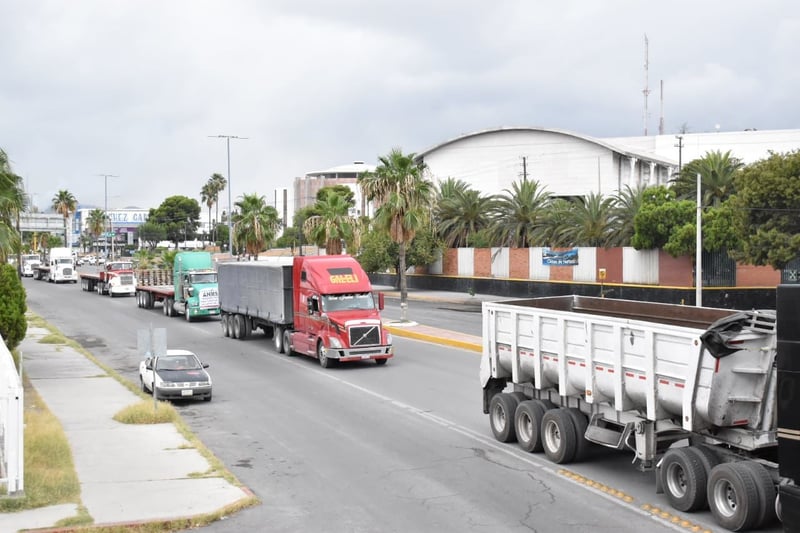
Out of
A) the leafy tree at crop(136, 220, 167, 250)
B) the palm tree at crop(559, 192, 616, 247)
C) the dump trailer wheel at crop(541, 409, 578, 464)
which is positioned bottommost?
the dump trailer wheel at crop(541, 409, 578, 464)

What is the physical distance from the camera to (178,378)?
22.0 meters

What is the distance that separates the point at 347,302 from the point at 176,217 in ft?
514

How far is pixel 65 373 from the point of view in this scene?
2642cm

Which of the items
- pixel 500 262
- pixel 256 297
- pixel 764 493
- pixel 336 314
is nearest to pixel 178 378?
pixel 336 314

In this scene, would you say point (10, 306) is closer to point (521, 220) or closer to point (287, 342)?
point (287, 342)

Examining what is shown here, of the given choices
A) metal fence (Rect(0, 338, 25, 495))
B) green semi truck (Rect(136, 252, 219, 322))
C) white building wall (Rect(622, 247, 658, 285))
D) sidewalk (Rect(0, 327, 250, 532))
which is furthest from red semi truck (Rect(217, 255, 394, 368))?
white building wall (Rect(622, 247, 658, 285))

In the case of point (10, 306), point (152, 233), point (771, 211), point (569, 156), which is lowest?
point (10, 306)

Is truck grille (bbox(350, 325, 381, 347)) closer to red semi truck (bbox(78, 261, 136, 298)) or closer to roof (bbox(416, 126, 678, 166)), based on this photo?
red semi truck (bbox(78, 261, 136, 298))

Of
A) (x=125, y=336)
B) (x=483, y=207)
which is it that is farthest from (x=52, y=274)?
(x=125, y=336)

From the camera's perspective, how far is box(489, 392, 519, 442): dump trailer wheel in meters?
16.3

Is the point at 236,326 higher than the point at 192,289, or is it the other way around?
the point at 192,289

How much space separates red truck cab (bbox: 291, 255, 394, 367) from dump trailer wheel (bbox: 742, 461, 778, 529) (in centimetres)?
1714

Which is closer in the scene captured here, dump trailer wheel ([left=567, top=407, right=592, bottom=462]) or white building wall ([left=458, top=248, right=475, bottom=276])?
dump trailer wheel ([left=567, top=407, right=592, bottom=462])

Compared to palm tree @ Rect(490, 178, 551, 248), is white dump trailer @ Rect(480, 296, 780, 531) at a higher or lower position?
lower
